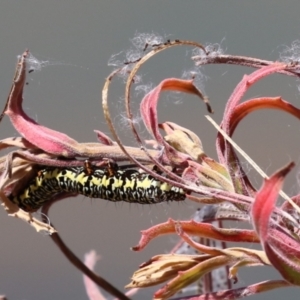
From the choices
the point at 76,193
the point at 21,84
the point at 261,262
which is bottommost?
the point at 261,262

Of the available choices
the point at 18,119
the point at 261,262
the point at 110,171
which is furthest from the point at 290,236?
the point at 18,119

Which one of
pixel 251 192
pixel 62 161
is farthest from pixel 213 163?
pixel 62 161

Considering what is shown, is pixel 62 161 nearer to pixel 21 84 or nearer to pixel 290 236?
pixel 21 84

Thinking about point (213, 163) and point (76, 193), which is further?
point (76, 193)

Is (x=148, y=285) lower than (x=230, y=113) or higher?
lower

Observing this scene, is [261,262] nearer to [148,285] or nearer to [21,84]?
[148,285]

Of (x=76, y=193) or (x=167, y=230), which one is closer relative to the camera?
(x=167, y=230)
